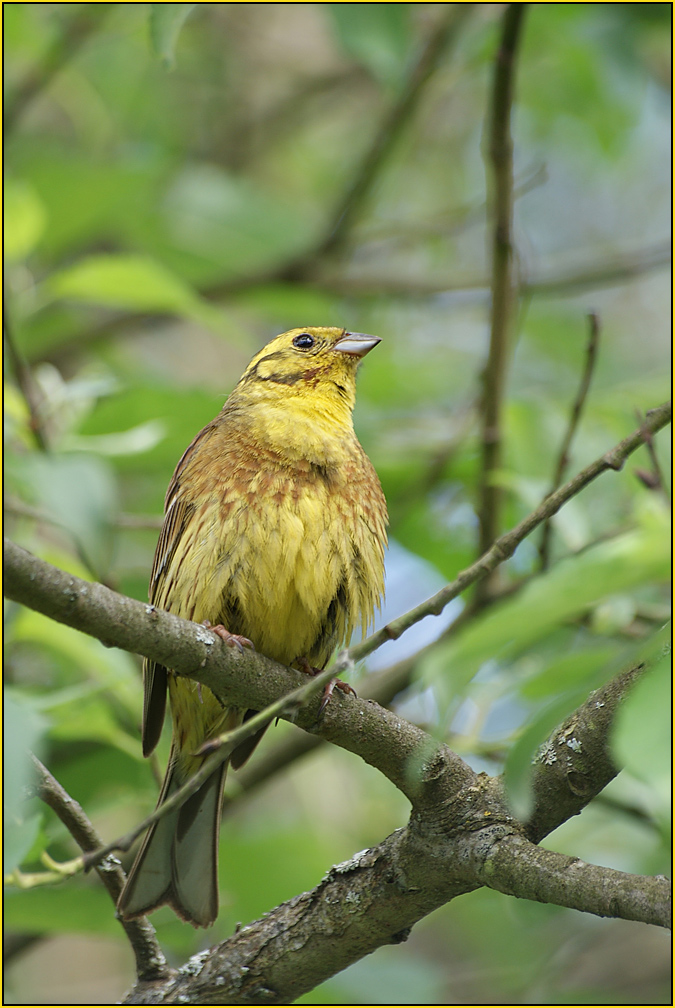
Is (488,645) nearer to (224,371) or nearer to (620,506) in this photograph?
(620,506)

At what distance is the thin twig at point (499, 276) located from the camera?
429 centimetres

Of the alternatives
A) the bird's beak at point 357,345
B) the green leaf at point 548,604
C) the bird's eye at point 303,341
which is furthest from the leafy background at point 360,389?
the bird's beak at point 357,345

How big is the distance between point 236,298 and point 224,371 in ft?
7.58

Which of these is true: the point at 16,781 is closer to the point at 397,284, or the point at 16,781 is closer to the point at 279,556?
the point at 279,556

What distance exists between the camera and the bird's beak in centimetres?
489

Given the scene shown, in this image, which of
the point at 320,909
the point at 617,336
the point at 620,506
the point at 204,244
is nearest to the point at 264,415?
the point at 620,506

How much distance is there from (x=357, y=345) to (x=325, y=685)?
2352mm

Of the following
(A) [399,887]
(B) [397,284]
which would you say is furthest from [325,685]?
(B) [397,284]

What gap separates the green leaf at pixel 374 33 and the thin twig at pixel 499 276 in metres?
0.69

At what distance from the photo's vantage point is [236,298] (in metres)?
7.06

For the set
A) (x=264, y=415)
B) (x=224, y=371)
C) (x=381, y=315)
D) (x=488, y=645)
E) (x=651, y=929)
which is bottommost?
(x=488, y=645)

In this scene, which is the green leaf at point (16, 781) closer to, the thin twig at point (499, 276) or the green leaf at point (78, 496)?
the green leaf at point (78, 496)

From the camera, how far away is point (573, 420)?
4.07 meters

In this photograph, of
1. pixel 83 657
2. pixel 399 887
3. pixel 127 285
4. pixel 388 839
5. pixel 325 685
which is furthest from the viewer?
pixel 127 285
